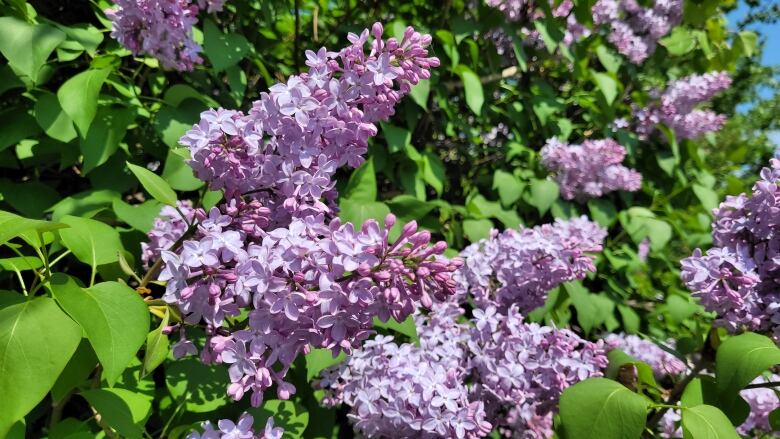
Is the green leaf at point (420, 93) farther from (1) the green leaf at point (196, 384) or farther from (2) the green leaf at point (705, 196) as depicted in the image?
(2) the green leaf at point (705, 196)

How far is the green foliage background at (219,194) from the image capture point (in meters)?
1.06

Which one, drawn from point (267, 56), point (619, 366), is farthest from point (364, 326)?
point (267, 56)

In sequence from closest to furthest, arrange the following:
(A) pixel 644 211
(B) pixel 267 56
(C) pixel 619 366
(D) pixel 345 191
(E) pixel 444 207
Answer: (C) pixel 619 366 < (D) pixel 345 191 < (E) pixel 444 207 < (B) pixel 267 56 < (A) pixel 644 211

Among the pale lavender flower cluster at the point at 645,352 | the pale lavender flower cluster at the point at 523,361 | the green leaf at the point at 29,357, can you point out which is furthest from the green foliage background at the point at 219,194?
the pale lavender flower cluster at the point at 523,361

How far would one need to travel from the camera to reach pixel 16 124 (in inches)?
70.2

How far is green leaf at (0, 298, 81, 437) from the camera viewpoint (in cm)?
85

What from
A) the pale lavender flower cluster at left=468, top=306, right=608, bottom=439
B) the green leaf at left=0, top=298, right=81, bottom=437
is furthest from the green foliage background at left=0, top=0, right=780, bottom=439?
the pale lavender flower cluster at left=468, top=306, right=608, bottom=439

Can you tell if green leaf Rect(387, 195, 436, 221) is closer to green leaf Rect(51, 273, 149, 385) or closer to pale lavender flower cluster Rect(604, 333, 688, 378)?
pale lavender flower cluster Rect(604, 333, 688, 378)

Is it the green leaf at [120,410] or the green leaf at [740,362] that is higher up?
the green leaf at [740,362]

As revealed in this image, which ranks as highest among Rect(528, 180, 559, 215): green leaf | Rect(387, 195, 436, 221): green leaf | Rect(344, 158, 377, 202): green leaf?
Rect(344, 158, 377, 202): green leaf

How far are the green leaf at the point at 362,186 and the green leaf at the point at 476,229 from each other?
0.50 meters

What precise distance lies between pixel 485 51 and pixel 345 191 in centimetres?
121

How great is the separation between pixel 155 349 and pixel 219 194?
569 millimetres

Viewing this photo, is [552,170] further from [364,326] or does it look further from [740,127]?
[740,127]
